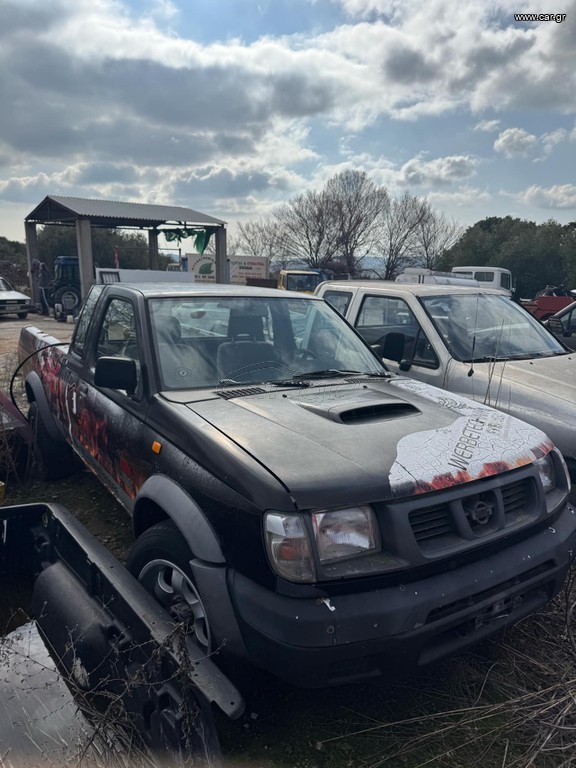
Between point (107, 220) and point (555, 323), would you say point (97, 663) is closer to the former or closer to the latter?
point (555, 323)

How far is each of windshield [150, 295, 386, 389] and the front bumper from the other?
1354 mm

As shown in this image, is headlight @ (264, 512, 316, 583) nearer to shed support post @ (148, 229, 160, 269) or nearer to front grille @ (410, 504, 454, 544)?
front grille @ (410, 504, 454, 544)

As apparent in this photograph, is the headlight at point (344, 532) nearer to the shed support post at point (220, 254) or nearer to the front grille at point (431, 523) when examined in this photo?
the front grille at point (431, 523)

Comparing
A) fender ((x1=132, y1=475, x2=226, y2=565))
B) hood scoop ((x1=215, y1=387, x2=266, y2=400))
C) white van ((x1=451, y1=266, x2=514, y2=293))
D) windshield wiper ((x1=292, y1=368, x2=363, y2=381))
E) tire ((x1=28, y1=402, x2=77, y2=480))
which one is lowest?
tire ((x1=28, y1=402, x2=77, y2=480))

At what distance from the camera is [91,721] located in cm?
215

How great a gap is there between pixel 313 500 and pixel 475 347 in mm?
3442

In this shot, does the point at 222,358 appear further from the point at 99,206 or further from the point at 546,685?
the point at 99,206

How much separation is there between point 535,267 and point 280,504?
33398 millimetres

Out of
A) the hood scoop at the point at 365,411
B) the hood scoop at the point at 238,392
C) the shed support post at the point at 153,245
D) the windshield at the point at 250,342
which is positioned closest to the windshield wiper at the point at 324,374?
the windshield at the point at 250,342

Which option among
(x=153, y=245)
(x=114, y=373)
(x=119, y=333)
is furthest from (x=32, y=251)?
(x=114, y=373)

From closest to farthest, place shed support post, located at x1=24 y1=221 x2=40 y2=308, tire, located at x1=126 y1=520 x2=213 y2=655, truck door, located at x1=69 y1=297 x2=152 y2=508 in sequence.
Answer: tire, located at x1=126 y1=520 x2=213 y2=655 < truck door, located at x1=69 y1=297 x2=152 y2=508 < shed support post, located at x1=24 y1=221 x2=40 y2=308

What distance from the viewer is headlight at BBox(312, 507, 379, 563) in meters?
1.98

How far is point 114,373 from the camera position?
2803 millimetres

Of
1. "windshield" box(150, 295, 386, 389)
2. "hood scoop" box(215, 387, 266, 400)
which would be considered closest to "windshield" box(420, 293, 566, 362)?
"windshield" box(150, 295, 386, 389)
